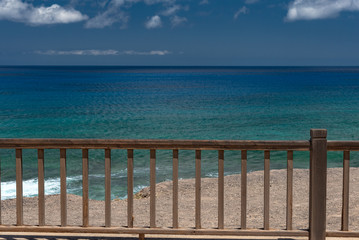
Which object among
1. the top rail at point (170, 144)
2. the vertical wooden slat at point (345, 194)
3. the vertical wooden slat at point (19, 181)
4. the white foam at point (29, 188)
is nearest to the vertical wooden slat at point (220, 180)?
the top rail at point (170, 144)

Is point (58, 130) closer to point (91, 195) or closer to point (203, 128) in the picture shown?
point (203, 128)

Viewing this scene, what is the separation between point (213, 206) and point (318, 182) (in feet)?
16.6

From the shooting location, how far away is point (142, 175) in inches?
565

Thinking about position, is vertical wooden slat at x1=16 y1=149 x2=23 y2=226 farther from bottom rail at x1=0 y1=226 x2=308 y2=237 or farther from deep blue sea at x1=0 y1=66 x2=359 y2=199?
deep blue sea at x1=0 y1=66 x2=359 y2=199

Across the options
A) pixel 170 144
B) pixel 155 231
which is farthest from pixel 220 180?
pixel 155 231

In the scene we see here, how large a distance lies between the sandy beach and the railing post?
2516 mm

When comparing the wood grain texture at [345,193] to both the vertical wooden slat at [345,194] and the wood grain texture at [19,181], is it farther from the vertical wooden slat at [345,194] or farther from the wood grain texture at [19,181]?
the wood grain texture at [19,181]

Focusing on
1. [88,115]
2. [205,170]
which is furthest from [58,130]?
[205,170]

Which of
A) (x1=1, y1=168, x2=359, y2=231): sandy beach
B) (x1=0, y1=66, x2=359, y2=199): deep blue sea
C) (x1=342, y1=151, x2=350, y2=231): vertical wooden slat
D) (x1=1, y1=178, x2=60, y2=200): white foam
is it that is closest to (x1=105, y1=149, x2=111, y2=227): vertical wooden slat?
(x1=342, y1=151, x2=350, y2=231): vertical wooden slat

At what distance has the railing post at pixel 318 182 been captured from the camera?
13.8 feet

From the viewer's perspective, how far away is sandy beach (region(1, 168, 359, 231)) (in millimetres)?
7676

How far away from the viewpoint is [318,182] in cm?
427

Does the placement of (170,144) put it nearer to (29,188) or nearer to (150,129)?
(29,188)

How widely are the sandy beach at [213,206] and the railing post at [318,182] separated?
252 centimetres
